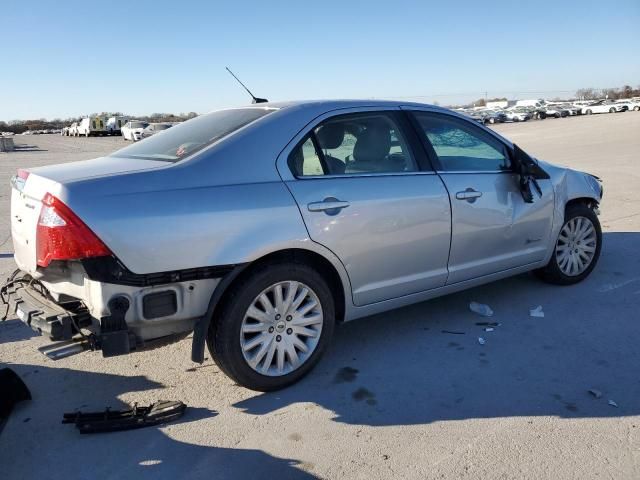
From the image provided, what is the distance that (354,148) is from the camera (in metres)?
3.83

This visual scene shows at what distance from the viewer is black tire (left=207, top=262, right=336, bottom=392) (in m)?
3.14

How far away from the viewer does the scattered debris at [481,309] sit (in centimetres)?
451

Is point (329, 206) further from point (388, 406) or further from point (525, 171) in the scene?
point (525, 171)

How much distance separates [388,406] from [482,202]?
1771 mm

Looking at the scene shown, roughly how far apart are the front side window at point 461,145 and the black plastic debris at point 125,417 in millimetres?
2463

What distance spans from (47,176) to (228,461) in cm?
180

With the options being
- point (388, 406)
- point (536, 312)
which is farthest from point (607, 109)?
point (388, 406)

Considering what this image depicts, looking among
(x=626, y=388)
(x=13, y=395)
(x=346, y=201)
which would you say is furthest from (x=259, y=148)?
(x=626, y=388)

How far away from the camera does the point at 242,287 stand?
3.14 m

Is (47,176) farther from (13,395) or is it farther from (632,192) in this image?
(632,192)

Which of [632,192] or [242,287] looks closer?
[242,287]

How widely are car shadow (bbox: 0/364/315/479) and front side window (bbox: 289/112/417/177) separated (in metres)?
1.62

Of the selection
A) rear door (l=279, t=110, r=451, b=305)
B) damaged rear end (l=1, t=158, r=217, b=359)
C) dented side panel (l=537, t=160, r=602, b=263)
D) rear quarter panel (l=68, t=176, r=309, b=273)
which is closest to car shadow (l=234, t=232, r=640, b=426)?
rear door (l=279, t=110, r=451, b=305)

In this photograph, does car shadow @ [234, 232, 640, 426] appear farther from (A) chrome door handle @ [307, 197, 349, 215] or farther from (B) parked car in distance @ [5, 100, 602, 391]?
(A) chrome door handle @ [307, 197, 349, 215]
